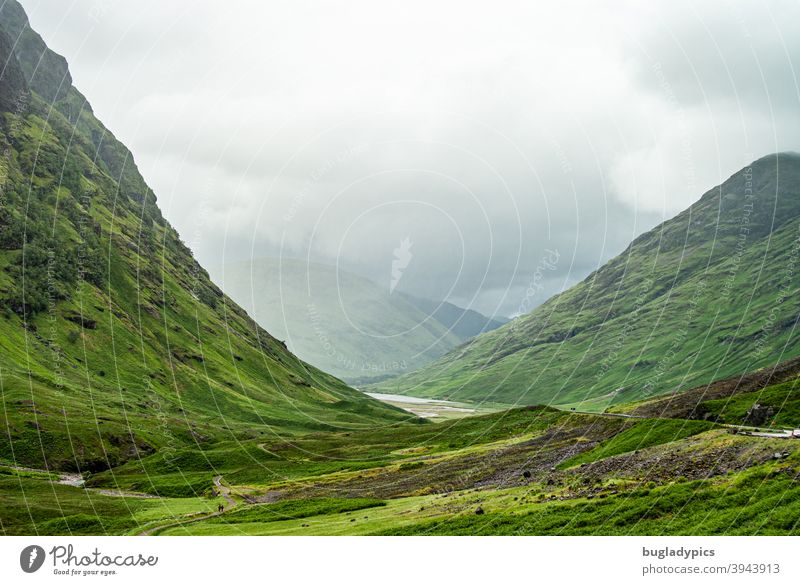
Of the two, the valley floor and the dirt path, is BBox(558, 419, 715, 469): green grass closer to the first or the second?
the valley floor

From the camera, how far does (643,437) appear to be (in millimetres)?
93375

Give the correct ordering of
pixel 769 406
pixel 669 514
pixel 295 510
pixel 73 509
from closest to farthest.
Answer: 1. pixel 669 514
2. pixel 295 510
3. pixel 73 509
4. pixel 769 406

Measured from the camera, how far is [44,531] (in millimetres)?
87188

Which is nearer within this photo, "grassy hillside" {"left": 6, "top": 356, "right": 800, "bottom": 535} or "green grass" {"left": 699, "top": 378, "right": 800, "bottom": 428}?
"grassy hillside" {"left": 6, "top": 356, "right": 800, "bottom": 535}

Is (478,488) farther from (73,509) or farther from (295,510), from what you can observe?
(73,509)
